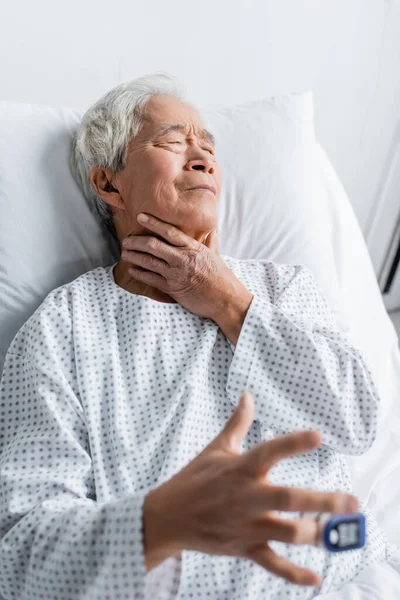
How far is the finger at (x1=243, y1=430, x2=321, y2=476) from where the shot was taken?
28.5 inches

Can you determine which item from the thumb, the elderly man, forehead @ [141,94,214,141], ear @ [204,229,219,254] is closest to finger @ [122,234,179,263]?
the elderly man

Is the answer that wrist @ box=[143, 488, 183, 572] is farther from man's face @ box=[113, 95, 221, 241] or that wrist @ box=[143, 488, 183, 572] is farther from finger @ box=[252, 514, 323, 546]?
man's face @ box=[113, 95, 221, 241]

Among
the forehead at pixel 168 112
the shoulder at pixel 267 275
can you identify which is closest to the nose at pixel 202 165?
the forehead at pixel 168 112

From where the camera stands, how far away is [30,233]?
53.2 inches

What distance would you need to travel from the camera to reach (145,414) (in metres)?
1.13

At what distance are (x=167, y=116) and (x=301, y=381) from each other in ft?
2.08

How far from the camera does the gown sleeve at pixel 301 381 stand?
1172 mm

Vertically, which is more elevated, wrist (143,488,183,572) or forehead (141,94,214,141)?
forehead (141,94,214,141)

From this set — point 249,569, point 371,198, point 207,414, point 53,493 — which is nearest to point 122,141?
point 207,414

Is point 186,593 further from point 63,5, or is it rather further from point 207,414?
point 63,5

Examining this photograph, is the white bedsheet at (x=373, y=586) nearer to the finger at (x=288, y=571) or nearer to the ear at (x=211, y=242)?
the finger at (x=288, y=571)

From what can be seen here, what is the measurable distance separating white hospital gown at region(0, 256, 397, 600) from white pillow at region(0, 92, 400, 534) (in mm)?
124

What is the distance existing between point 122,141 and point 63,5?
51 centimetres

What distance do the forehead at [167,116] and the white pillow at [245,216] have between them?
0.20 metres
